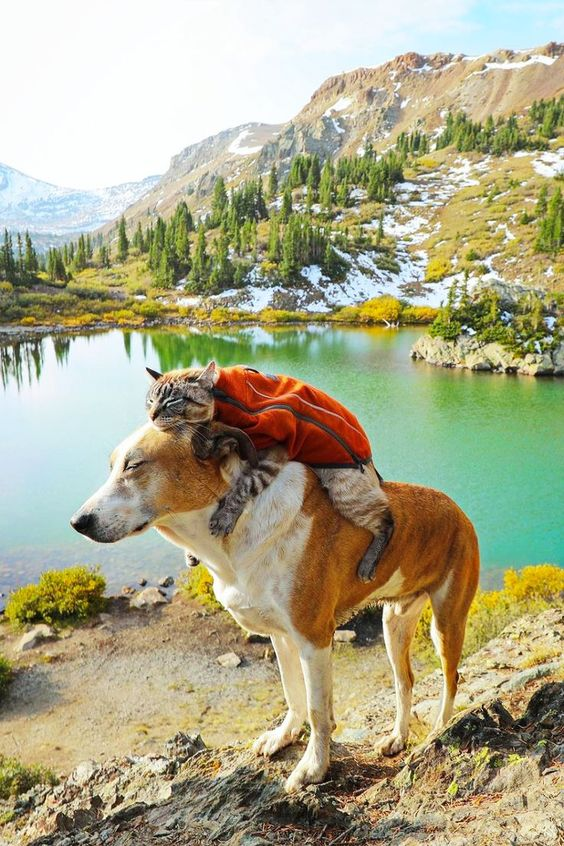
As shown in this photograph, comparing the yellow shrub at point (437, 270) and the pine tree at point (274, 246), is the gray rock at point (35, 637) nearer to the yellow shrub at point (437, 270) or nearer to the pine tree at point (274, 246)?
the yellow shrub at point (437, 270)

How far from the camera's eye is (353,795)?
10.4ft

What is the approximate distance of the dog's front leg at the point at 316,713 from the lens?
117 inches

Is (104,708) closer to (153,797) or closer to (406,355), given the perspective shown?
(153,797)

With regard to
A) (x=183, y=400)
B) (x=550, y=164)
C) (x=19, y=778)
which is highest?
(x=550, y=164)

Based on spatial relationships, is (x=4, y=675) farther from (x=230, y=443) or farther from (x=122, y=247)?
(x=122, y=247)

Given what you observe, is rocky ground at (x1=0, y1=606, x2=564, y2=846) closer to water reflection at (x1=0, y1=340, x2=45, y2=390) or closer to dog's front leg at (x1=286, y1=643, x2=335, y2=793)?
dog's front leg at (x1=286, y1=643, x2=335, y2=793)

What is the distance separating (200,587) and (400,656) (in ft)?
26.8

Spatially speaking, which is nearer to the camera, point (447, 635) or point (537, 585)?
point (447, 635)

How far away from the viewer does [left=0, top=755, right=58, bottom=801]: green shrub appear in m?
5.61

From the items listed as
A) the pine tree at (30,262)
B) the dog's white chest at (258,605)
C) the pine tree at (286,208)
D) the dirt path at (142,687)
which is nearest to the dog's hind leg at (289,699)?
the dog's white chest at (258,605)

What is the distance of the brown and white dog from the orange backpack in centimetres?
15

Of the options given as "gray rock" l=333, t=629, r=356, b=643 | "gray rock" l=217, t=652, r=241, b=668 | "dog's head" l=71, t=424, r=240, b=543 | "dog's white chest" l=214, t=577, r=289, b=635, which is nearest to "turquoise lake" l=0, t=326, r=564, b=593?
"gray rock" l=217, t=652, r=241, b=668

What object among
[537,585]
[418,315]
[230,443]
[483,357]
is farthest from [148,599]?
[418,315]

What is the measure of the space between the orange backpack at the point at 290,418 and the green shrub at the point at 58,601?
9.41 meters
